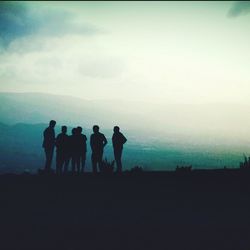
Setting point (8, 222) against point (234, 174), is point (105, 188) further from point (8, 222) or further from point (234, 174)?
point (234, 174)

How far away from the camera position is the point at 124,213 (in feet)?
30.9

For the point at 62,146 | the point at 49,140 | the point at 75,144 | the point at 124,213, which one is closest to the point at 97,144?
the point at 75,144

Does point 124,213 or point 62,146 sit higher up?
point 62,146

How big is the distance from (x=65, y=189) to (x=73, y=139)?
2598 millimetres

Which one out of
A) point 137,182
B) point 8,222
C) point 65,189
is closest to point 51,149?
point 65,189

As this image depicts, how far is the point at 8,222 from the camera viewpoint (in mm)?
8734

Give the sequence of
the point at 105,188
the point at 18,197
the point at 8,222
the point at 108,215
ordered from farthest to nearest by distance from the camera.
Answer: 1. the point at 105,188
2. the point at 18,197
3. the point at 108,215
4. the point at 8,222

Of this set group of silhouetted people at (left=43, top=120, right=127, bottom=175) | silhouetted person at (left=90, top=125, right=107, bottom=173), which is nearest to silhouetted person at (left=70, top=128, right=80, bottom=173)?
group of silhouetted people at (left=43, top=120, right=127, bottom=175)

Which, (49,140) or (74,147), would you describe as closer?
(74,147)

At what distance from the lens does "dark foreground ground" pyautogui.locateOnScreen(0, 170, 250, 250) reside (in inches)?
315

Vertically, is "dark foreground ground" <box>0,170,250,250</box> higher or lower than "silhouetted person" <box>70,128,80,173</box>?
lower

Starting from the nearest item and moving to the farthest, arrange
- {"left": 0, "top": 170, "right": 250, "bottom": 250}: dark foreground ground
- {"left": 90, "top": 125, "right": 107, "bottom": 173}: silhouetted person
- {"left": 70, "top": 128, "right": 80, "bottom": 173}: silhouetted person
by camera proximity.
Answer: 1. {"left": 0, "top": 170, "right": 250, "bottom": 250}: dark foreground ground
2. {"left": 70, "top": 128, "right": 80, "bottom": 173}: silhouetted person
3. {"left": 90, "top": 125, "right": 107, "bottom": 173}: silhouetted person

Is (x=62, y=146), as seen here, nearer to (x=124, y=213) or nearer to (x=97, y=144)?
(x=97, y=144)

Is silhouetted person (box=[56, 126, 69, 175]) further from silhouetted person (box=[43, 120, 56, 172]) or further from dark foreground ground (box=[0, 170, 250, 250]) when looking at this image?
dark foreground ground (box=[0, 170, 250, 250])
